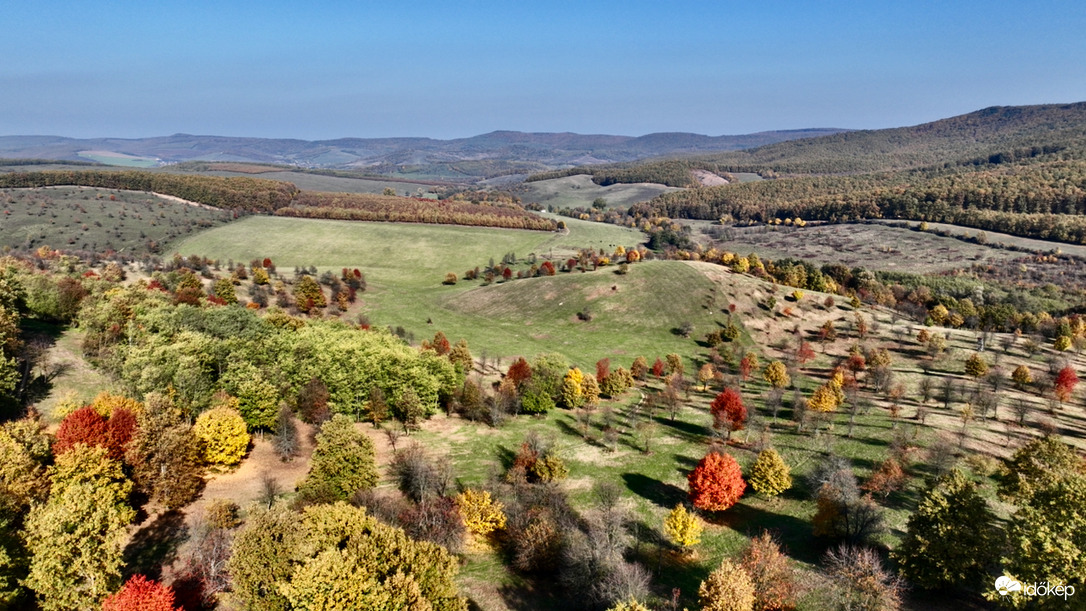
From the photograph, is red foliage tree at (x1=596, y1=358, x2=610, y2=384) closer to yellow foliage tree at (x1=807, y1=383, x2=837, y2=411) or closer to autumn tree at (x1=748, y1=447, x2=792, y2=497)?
yellow foliage tree at (x1=807, y1=383, x2=837, y2=411)

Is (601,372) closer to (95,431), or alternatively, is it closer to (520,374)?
(520,374)

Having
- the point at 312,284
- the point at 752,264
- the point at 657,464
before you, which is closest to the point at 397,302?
the point at 312,284

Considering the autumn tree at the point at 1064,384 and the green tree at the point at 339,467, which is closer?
the green tree at the point at 339,467

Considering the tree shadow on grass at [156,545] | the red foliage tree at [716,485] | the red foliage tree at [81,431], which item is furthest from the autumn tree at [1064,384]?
the red foliage tree at [81,431]

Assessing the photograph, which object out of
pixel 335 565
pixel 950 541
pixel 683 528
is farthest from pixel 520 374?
pixel 950 541

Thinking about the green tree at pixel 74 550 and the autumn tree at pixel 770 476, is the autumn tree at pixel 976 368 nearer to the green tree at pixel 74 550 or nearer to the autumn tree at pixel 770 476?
the autumn tree at pixel 770 476

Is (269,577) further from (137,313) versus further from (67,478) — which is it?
(137,313)
